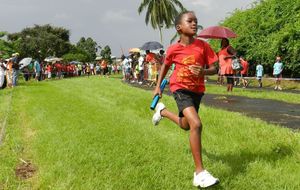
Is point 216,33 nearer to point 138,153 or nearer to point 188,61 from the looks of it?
point 138,153

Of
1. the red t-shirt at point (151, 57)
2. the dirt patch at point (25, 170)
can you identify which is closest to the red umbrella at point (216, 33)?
the red t-shirt at point (151, 57)

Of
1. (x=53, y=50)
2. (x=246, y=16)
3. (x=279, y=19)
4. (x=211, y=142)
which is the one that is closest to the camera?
(x=211, y=142)

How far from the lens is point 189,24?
17.7 feet

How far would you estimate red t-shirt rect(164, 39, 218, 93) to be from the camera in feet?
17.6

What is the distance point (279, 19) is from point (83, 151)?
71.6ft

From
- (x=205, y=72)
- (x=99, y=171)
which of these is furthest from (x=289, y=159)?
(x=99, y=171)

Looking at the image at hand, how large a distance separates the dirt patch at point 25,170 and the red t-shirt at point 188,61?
79.1 inches

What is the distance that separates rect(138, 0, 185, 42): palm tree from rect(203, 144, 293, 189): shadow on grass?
5142cm

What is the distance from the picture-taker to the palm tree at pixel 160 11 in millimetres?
57375

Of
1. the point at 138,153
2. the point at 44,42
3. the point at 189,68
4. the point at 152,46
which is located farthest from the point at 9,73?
the point at 44,42

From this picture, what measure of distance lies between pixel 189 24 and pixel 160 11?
52970 millimetres

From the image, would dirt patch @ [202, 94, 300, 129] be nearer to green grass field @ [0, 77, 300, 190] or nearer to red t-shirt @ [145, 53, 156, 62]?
green grass field @ [0, 77, 300, 190]

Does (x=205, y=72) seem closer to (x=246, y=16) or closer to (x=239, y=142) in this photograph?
(x=239, y=142)

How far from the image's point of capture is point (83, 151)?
647cm
